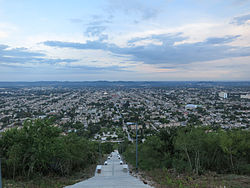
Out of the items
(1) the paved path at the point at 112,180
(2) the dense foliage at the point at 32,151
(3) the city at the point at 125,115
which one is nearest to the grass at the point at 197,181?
(1) the paved path at the point at 112,180

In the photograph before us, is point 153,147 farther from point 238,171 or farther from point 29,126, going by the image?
point 29,126

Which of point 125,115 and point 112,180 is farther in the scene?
point 125,115

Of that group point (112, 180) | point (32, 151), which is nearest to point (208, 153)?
point (112, 180)

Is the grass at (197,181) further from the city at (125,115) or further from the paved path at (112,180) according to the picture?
the city at (125,115)

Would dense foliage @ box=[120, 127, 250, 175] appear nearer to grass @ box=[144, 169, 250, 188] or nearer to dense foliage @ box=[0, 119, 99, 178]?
grass @ box=[144, 169, 250, 188]

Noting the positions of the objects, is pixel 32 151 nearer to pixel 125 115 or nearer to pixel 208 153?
pixel 208 153

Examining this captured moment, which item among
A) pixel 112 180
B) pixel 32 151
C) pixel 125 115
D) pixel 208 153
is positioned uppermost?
pixel 32 151

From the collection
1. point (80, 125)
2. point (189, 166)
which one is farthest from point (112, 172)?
point (80, 125)

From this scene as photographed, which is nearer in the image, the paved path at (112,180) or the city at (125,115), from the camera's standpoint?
the paved path at (112,180)
